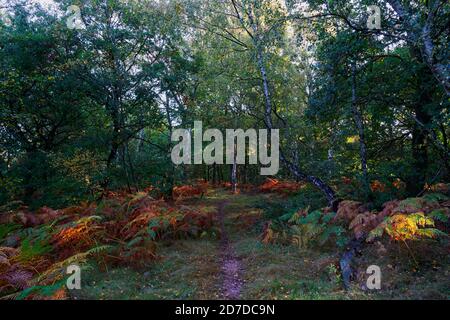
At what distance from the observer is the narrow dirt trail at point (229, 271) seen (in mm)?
5089

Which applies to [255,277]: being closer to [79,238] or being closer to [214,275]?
[214,275]

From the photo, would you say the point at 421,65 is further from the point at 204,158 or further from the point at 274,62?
the point at 204,158

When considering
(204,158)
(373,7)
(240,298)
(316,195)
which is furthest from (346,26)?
(204,158)

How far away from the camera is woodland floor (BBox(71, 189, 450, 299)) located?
470 cm

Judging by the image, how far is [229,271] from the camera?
613cm

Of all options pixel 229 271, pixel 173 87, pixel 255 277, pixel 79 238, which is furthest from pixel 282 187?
pixel 79 238

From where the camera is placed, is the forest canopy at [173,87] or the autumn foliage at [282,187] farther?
the autumn foliage at [282,187]

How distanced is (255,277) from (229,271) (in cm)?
75

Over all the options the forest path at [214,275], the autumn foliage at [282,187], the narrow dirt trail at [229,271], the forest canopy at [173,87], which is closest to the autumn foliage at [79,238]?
the forest path at [214,275]

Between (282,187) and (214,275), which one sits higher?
(282,187)

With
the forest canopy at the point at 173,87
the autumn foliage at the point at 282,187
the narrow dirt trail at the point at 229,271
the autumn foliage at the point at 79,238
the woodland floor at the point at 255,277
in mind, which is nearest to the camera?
the woodland floor at the point at 255,277

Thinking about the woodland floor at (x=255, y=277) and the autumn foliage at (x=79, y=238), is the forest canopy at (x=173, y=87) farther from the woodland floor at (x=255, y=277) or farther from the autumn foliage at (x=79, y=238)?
the woodland floor at (x=255, y=277)

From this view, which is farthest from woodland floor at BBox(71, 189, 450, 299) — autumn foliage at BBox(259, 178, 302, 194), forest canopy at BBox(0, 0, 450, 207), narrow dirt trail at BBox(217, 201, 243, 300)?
autumn foliage at BBox(259, 178, 302, 194)

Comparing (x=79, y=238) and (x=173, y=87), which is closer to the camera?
(x=79, y=238)
